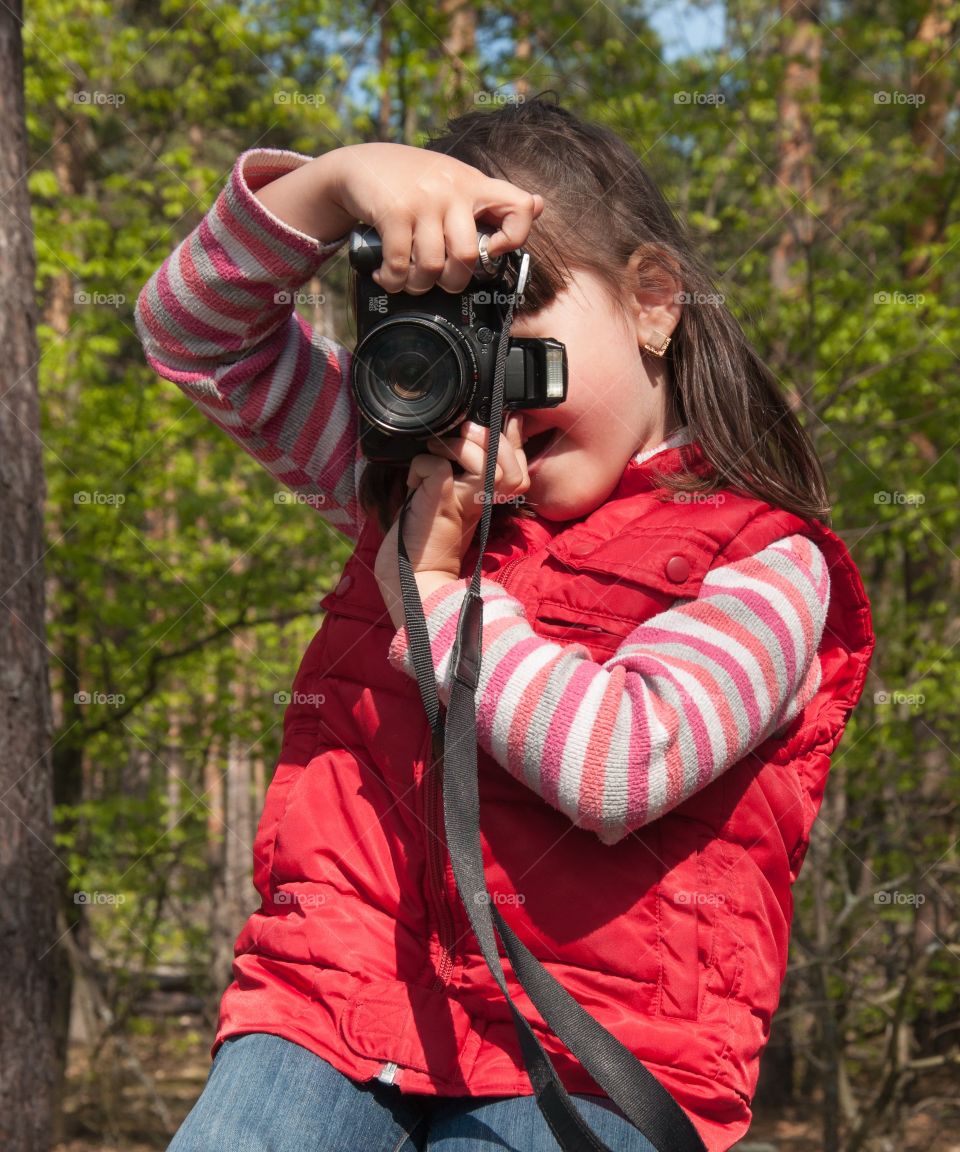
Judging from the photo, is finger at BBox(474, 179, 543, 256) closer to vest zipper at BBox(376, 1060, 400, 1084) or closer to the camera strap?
the camera strap

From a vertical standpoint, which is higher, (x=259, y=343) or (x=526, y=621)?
(x=259, y=343)

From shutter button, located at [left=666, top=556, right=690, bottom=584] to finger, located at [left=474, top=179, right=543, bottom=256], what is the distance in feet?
1.22

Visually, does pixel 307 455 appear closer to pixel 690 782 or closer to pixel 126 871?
pixel 690 782

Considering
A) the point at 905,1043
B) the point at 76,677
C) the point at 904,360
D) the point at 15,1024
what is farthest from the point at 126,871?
the point at 904,360

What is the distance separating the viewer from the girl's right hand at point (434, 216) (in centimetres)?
121

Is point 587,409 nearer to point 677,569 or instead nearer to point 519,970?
point 677,569

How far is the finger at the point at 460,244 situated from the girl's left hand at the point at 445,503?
16 cm

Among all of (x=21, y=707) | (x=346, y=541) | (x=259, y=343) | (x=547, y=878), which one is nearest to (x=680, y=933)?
(x=547, y=878)

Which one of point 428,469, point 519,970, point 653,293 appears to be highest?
point 653,293

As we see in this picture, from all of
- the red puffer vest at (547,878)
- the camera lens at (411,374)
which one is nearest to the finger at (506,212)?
the camera lens at (411,374)

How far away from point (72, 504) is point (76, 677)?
0.85 metres

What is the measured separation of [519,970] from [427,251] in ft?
2.34

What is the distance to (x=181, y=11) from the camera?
22.0 ft

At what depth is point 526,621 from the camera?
1238mm
